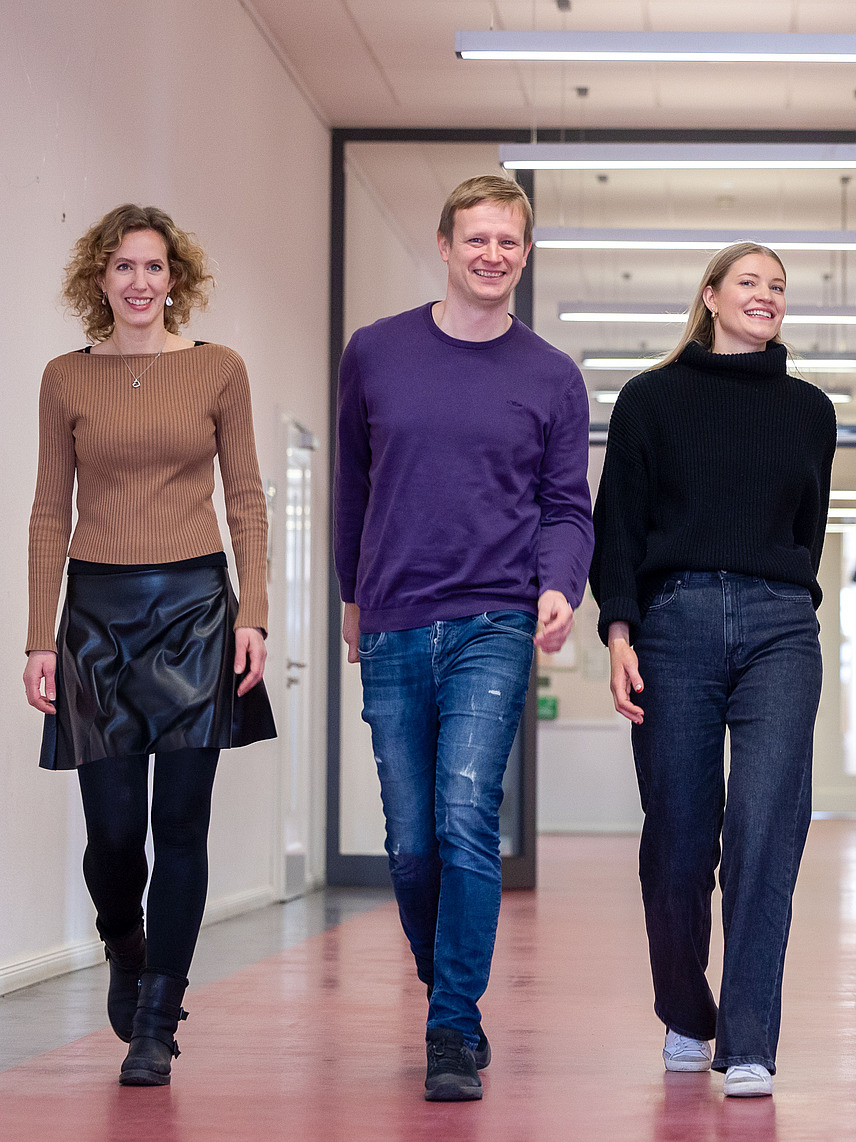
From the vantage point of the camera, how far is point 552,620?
7.77 feet

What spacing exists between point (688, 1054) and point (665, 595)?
78cm

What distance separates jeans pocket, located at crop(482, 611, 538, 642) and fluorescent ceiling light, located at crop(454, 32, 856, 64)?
2634 millimetres

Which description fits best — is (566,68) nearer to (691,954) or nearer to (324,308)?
(324,308)

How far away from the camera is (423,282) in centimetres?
752

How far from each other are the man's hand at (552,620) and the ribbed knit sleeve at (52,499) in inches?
31.7

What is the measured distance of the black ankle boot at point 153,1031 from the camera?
2426mm

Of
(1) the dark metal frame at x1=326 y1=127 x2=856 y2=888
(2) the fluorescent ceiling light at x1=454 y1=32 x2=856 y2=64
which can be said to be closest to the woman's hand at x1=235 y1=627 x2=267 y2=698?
(2) the fluorescent ceiling light at x1=454 y1=32 x2=856 y2=64

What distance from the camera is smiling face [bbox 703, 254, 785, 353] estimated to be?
260 cm

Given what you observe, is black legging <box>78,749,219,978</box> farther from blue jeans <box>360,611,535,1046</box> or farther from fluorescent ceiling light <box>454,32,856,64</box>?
fluorescent ceiling light <box>454,32,856,64</box>

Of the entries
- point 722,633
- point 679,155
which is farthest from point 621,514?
point 679,155

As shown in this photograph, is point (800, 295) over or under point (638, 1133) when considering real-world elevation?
over

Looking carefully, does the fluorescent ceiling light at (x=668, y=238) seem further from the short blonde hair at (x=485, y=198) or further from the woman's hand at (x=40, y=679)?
the woman's hand at (x=40, y=679)

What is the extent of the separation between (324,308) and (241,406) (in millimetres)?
4272

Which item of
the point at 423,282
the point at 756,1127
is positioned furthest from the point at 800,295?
the point at 756,1127
